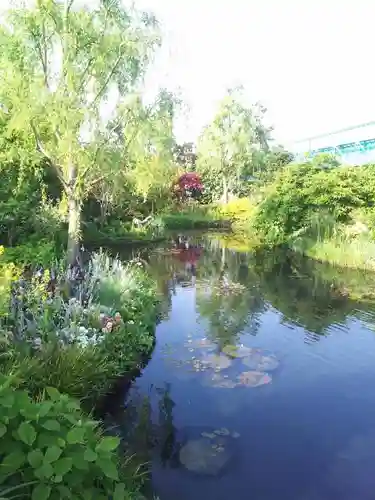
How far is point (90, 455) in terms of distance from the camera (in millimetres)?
1829

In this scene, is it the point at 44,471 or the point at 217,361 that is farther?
the point at 217,361

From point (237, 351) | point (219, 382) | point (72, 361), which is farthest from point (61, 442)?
point (237, 351)

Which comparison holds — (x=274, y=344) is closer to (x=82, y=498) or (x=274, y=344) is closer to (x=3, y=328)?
(x=3, y=328)

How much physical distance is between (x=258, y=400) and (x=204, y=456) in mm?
1365

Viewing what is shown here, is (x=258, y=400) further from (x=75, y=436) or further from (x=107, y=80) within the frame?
(x=107, y=80)

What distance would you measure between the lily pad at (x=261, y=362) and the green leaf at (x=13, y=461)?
4884 millimetres

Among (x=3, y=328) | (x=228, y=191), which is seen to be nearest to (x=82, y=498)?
(x=3, y=328)

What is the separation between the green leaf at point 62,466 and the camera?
172 cm

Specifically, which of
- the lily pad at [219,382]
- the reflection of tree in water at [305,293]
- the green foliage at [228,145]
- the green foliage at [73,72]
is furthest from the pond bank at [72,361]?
the green foliage at [228,145]

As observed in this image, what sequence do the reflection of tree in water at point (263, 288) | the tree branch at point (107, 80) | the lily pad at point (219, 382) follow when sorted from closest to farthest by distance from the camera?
1. the lily pad at point (219, 382)
2. the tree branch at point (107, 80)
3. the reflection of tree in water at point (263, 288)

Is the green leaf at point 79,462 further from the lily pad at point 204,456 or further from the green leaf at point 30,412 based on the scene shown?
the lily pad at point 204,456

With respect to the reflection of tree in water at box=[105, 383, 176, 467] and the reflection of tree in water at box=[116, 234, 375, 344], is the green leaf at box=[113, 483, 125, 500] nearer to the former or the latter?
the reflection of tree in water at box=[105, 383, 176, 467]

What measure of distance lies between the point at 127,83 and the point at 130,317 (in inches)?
152

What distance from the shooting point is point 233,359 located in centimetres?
668
